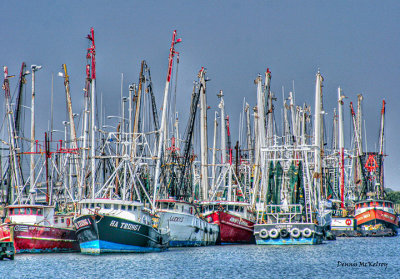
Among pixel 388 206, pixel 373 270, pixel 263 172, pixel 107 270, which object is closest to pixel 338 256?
pixel 373 270

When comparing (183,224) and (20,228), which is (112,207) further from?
(183,224)

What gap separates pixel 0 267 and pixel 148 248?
44.9 feet

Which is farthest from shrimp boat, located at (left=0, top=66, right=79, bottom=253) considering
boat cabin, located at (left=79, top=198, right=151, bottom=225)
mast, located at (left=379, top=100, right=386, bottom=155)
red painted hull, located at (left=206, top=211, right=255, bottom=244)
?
Answer: mast, located at (left=379, top=100, right=386, bottom=155)

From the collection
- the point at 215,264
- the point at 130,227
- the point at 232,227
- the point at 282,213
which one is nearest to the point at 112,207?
the point at 130,227

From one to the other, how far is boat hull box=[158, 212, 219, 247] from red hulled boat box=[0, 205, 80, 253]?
8766 mm

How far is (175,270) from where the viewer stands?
53.1m

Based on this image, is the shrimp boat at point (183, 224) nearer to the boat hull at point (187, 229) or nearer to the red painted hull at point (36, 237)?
the boat hull at point (187, 229)

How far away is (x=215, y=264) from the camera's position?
57.7m

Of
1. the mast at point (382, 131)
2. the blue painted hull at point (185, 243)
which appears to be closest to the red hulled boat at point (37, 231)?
the blue painted hull at point (185, 243)

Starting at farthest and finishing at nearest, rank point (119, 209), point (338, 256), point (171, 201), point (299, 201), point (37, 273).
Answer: point (299, 201) < point (171, 201) < point (338, 256) < point (119, 209) < point (37, 273)

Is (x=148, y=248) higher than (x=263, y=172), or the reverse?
(x=263, y=172)

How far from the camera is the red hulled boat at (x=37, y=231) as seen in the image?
6266 cm

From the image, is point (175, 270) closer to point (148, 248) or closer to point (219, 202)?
point (148, 248)

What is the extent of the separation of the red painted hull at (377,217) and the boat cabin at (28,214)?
51.6 meters
